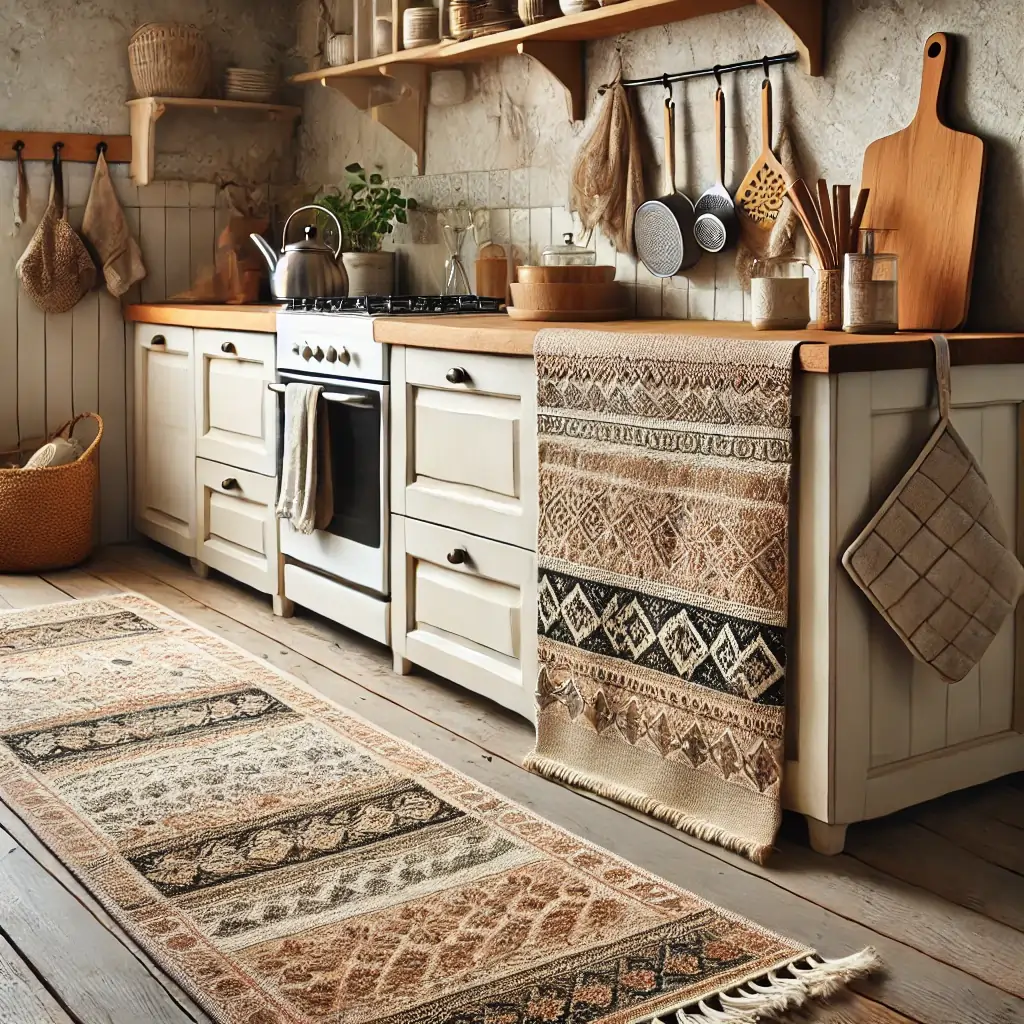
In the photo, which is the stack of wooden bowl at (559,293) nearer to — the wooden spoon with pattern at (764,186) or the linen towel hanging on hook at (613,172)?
the linen towel hanging on hook at (613,172)

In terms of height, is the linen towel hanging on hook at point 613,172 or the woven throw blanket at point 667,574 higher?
the linen towel hanging on hook at point 613,172

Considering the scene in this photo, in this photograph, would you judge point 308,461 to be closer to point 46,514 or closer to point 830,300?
point 46,514

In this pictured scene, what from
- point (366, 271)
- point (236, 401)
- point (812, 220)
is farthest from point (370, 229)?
point (812, 220)

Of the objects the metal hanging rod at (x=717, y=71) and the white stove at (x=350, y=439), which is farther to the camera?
the white stove at (x=350, y=439)

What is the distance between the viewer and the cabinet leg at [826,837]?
7.14 feet

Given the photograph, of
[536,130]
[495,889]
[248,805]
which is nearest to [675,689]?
[495,889]

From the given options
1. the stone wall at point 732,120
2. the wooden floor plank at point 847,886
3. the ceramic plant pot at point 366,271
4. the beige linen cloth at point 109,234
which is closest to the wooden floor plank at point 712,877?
the wooden floor plank at point 847,886

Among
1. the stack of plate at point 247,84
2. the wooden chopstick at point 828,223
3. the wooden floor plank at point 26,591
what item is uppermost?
the stack of plate at point 247,84

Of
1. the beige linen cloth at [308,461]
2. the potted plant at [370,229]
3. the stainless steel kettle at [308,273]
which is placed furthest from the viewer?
the potted plant at [370,229]

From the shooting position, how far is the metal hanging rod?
288cm

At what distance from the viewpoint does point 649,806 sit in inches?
93.3

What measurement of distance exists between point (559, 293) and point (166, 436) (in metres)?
1.85

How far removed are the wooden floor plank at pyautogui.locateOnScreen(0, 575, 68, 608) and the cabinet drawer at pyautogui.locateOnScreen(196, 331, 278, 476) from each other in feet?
2.03

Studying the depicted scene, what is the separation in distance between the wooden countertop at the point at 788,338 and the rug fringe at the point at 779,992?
0.86m
